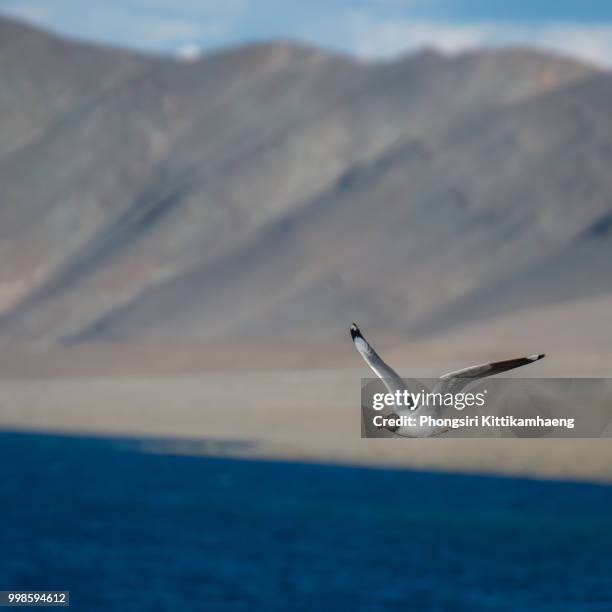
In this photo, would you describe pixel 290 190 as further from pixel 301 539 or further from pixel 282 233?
pixel 301 539

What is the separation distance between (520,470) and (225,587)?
1949cm

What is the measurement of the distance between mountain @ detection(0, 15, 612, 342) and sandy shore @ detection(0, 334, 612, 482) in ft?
46.6

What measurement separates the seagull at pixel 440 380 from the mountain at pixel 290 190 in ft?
280

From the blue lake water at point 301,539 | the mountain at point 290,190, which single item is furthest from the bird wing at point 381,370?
the mountain at point 290,190

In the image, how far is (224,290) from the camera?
108500mm

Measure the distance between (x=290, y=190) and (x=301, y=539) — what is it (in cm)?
9360

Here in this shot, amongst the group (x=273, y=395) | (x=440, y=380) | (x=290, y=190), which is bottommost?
(x=440, y=380)

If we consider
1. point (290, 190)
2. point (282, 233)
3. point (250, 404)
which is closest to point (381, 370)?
point (250, 404)

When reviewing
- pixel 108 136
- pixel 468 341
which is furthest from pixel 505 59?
pixel 468 341

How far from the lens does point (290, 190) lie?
125812mm

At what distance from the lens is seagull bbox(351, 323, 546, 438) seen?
8977 millimetres

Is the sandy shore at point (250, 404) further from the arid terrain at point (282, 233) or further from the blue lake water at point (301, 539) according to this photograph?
the blue lake water at point (301, 539)

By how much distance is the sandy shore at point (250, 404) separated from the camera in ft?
158

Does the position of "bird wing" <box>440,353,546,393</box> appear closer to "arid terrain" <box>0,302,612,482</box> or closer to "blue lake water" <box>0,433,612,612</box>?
"blue lake water" <box>0,433,612,612</box>
